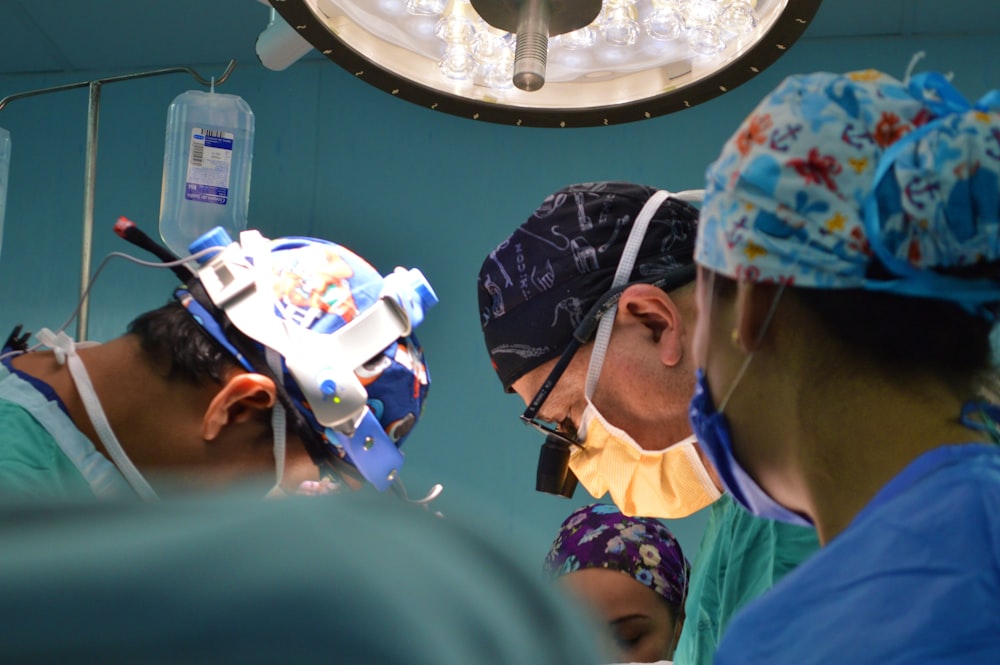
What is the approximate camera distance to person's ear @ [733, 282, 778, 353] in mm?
1067

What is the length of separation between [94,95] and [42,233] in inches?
65.9

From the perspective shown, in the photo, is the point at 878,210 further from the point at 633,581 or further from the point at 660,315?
the point at 633,581

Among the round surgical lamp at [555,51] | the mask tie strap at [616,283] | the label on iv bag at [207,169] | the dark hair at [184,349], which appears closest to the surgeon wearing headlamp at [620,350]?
the mask tie strap at [616,283]

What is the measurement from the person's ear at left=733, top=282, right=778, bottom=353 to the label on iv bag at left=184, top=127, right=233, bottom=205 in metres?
1.42

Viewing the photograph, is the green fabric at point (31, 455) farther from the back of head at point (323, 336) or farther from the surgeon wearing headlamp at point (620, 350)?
the surgeon wearing headlamp at point (620, 350)

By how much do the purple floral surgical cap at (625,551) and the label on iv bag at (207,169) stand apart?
1.09 m

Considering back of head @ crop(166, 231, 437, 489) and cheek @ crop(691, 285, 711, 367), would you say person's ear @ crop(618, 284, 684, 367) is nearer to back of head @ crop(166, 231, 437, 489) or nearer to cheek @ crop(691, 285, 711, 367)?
back of head @ crop(166, 231, 437, 489)

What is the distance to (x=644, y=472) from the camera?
6.15 feet

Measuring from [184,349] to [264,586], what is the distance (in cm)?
145

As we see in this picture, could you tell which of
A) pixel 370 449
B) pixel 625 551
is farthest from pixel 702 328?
pixel 625 551

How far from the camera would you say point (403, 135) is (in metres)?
3.67

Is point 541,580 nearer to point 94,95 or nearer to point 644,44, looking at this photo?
point 644,44

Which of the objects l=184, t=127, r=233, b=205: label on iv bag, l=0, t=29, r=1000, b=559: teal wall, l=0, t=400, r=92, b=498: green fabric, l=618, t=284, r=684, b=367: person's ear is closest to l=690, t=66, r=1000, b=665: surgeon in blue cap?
l=618, t=284, r=684, b=367: person's ear

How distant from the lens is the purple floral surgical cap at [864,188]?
0.94 meters
